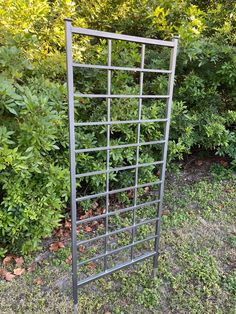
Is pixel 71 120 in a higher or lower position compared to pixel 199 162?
higher

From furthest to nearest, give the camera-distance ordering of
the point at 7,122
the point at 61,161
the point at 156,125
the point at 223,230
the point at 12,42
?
the point at 156,125, the point at 223,230, the point at 61,161, the point at 12,42, the point at 7,122

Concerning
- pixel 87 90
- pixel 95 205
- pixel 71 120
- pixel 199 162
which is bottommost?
pixel 95 205

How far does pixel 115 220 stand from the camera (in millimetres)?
2469

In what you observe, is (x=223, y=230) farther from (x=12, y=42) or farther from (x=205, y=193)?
(x=12, y=42)

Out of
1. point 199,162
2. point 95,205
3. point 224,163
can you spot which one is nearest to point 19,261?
point 95,205

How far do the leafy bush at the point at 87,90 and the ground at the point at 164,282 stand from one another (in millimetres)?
303

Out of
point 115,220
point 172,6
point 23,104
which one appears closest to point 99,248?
point 115,220

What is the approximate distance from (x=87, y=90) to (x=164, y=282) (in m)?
1.70

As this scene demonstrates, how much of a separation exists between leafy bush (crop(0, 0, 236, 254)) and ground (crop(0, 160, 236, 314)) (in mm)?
303

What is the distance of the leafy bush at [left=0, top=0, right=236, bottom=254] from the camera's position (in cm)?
170

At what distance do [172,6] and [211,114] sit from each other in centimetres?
125

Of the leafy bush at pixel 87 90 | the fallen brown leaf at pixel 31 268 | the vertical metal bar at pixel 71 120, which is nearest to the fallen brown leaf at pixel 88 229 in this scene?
the leafy bush at pixel 87 90

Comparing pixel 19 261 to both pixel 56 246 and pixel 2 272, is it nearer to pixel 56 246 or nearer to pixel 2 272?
pixel 2 272

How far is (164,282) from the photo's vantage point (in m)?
1.80
